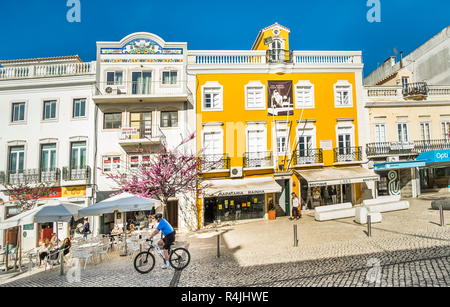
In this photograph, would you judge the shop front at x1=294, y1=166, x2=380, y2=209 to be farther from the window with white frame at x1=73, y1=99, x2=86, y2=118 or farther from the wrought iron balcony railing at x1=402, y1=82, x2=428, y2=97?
the window with white frame at x1=73, y1=99, x2=86, y2=118

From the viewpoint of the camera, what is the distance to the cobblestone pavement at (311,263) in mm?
6988

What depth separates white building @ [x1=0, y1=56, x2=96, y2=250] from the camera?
1866 centimetres

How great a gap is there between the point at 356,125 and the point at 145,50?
16012 mm

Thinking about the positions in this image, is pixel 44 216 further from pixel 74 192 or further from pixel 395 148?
pixel 395 148

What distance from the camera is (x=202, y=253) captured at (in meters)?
11.2

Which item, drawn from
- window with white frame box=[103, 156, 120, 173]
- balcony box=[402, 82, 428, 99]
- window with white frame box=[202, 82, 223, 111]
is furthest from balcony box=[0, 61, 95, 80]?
balcony box=[402, 82, 428, 99]

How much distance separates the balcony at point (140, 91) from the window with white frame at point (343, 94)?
10.8 meters

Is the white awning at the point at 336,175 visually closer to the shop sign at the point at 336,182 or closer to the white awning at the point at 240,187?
the shop sign at the point at 336,182

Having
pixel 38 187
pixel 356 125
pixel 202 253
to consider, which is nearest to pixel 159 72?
pixel 38 187

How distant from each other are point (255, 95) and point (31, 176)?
15955 mm

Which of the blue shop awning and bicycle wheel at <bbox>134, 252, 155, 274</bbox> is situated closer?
bicycle wheel at <bbox>134, 252, 155, 274</bbox>

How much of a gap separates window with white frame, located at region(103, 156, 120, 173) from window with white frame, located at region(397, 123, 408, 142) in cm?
2009

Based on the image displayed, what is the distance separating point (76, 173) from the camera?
733 inches

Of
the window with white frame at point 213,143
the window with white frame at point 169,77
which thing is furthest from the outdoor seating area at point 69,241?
the window with white frame at point 169,77
